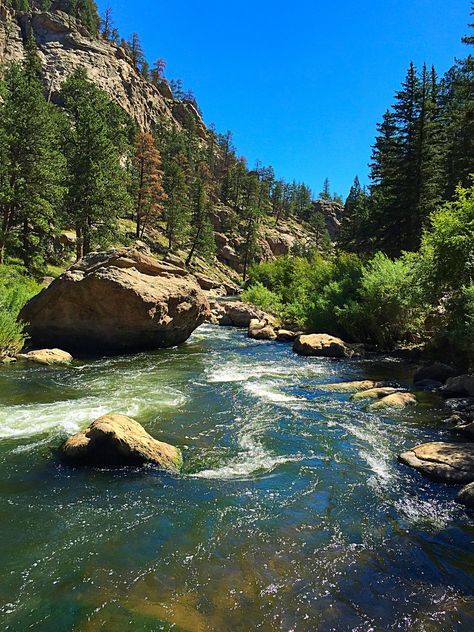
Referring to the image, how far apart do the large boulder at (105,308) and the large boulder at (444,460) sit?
40.7 feet

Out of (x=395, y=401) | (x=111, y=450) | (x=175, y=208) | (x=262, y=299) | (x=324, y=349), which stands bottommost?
(x=111, y=450)

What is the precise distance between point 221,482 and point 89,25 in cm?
→ 14031

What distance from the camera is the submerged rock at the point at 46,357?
1573 centimetres

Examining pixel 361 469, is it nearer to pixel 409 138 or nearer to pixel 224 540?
pixel 224 540

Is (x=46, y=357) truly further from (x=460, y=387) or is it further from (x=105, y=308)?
(x=460, y=387)

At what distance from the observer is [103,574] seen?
4879 mm

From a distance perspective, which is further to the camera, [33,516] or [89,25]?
[89,25]

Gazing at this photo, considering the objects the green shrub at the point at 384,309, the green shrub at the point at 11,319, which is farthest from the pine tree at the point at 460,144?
the green shrub at the point at 11,319

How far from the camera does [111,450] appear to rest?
7.66 m

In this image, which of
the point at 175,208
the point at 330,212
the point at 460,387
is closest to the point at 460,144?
the point at 460,387

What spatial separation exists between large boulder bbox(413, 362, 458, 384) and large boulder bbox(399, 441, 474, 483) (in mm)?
6320

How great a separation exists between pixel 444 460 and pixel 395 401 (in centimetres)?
397

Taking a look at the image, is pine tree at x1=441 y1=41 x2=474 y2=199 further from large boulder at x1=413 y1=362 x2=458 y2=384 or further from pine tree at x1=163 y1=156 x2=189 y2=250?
pine tree at x1=163 y1=156 x2=189 y2=250

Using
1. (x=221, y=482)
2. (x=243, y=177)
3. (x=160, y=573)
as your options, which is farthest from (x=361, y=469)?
(x=243, y=177)
